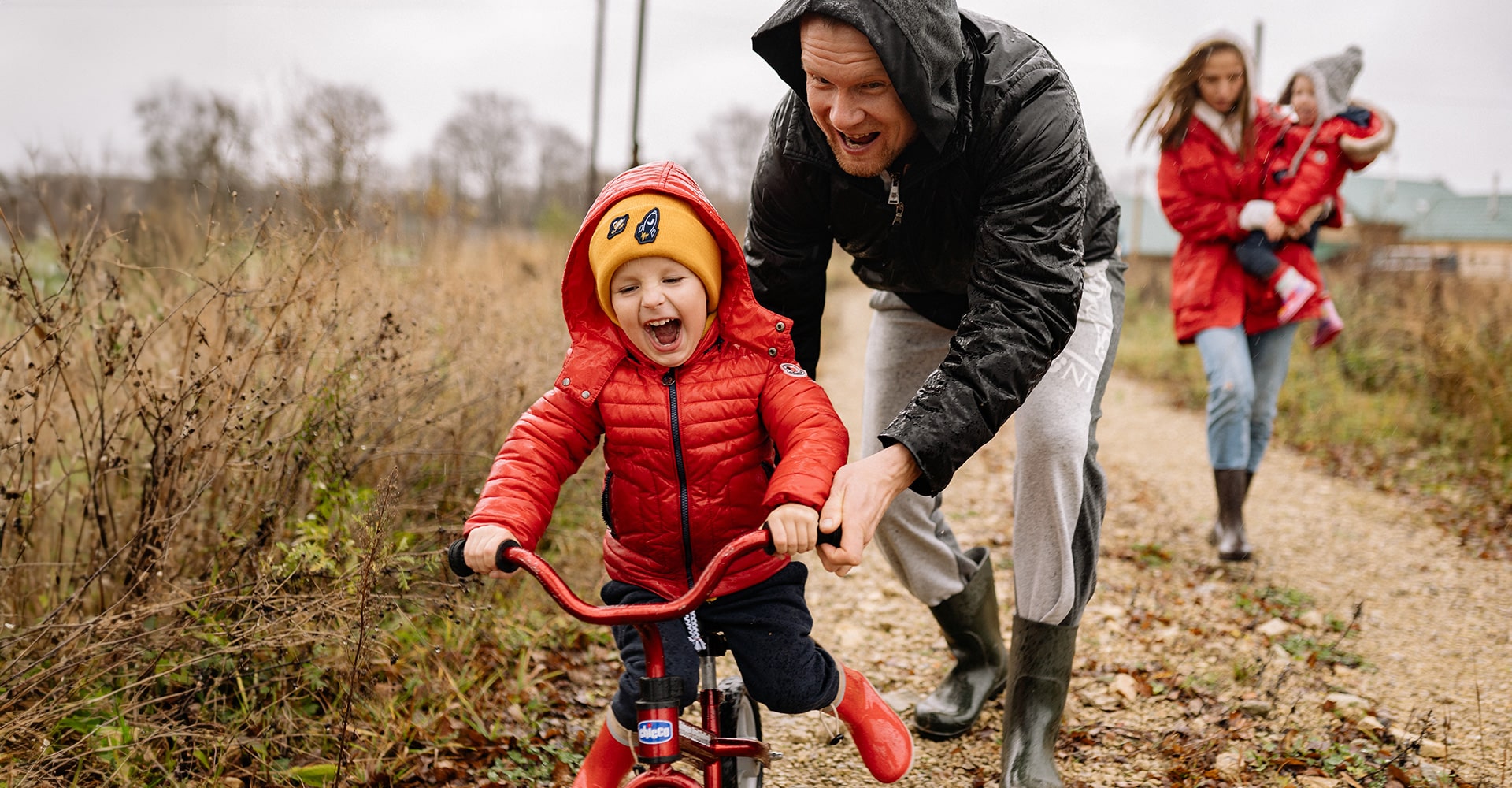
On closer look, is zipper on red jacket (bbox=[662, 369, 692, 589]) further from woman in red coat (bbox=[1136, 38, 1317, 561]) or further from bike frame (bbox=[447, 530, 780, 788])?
woman in red coat (bbox=[1136, 38, 1317, 561])

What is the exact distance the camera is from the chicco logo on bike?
6.84 feet

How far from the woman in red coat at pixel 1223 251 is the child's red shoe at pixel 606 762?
3.62 metres

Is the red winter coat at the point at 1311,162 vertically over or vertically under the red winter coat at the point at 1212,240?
over

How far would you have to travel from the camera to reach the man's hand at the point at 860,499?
1.97 meters

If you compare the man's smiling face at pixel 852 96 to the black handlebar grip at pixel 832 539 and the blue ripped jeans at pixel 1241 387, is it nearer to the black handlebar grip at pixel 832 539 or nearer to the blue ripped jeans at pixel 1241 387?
the black handlebar grip at pixel 832 539

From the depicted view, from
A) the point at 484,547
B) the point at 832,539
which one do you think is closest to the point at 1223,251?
the point at 832,539

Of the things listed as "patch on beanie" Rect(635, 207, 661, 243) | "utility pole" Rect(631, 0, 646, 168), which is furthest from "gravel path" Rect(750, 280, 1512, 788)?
"utility pole" Rect(631, 0, 646, 168)

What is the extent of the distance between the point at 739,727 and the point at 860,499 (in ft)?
2.90

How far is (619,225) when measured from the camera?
90.4 inches

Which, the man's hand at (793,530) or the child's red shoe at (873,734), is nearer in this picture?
the man's hand at (793,530)

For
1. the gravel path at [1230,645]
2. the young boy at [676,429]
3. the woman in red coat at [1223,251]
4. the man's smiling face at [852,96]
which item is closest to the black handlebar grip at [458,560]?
the young boy at [676,429]

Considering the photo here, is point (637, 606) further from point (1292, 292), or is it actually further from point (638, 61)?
point (638, 61)

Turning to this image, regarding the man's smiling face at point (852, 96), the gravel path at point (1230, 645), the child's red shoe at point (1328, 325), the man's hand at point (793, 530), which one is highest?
the man's smiling face at point (852, 96)

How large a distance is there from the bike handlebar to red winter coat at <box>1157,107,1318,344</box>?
12.0ft
